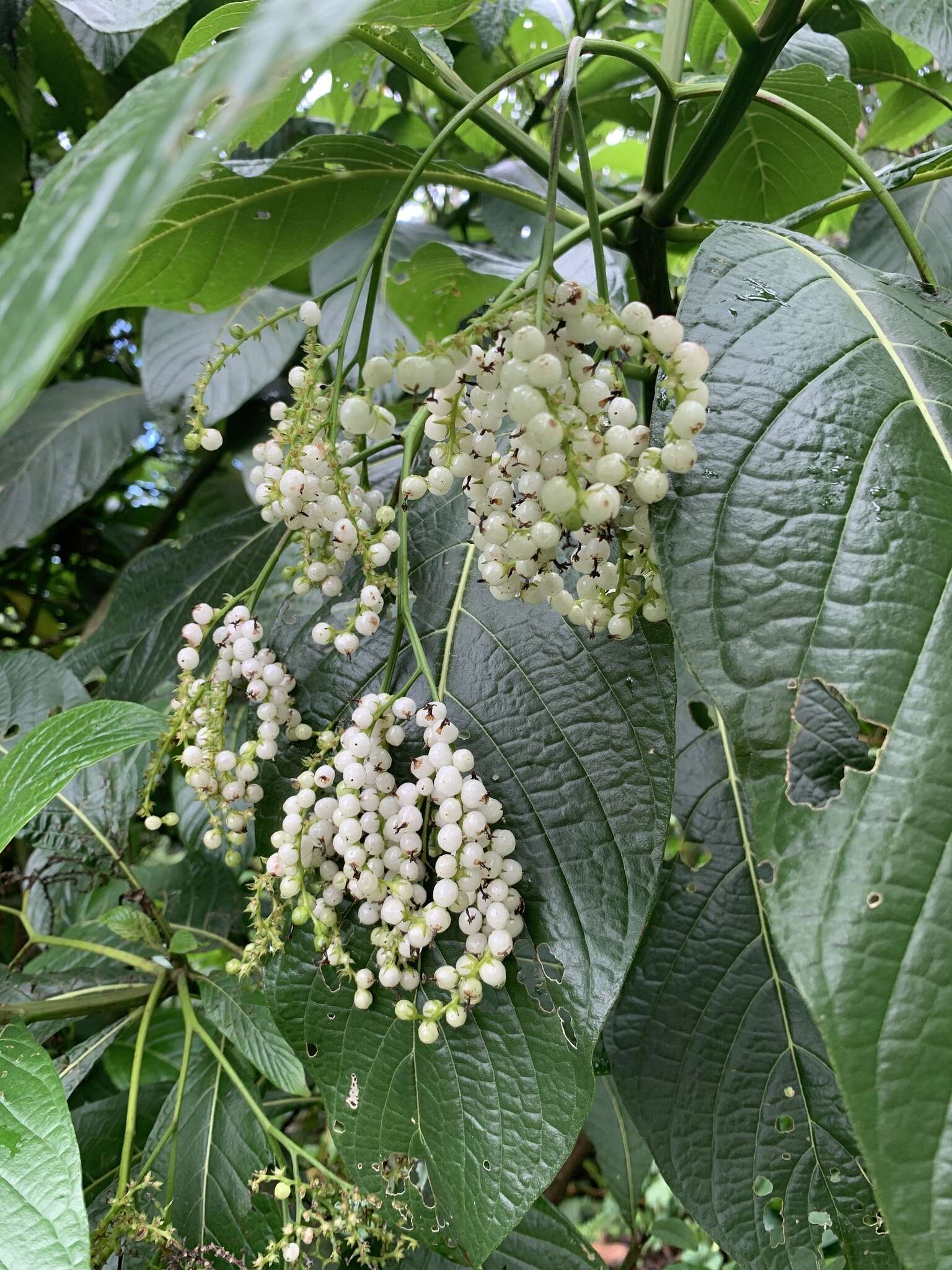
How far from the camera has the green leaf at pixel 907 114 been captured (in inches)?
43.1

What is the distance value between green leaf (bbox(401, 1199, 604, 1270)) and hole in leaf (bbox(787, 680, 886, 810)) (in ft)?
2.16

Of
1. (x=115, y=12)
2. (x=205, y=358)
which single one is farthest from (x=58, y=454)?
(x=115, y=12)

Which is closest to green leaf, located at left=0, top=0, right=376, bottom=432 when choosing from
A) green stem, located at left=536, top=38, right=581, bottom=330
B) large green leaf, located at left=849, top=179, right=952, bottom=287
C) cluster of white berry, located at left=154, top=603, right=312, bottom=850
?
green stem, located at left=536, top=38, right=581, bottom=330

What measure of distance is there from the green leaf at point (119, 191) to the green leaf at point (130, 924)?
639mm

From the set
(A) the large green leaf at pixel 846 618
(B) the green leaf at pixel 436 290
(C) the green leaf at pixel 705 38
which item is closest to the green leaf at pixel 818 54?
(C) the green leaf at pixel 705 38

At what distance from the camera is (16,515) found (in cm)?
116

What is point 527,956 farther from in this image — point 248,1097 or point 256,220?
point 256,220

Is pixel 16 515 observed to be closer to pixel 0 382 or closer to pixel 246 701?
pixel 246 701

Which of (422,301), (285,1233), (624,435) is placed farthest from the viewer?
(422,301)

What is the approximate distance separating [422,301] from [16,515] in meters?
0.59

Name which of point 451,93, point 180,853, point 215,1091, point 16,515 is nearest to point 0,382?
point 451,93

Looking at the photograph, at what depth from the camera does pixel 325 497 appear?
0.53 m

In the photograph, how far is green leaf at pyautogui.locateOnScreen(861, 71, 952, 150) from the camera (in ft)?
3.59

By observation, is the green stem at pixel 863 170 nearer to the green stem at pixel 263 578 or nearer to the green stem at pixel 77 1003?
the green stem at pixel 263 578
